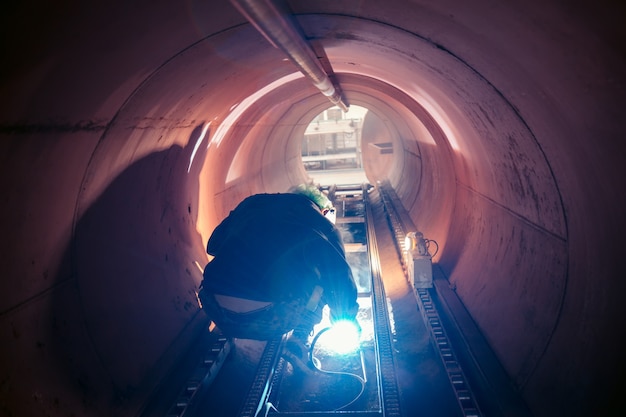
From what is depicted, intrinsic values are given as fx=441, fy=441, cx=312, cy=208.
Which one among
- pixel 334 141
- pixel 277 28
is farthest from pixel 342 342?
pixel 334 141

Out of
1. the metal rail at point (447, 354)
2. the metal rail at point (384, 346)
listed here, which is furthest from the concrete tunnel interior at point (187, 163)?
the metal rail at point (384, 346)

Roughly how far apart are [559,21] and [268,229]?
2552mm

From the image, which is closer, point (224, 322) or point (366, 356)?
point (224, 322)

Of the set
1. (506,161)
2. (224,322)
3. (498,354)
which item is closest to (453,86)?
(506,161)

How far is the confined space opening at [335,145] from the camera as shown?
86.3 ft

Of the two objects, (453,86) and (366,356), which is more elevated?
(453,86)

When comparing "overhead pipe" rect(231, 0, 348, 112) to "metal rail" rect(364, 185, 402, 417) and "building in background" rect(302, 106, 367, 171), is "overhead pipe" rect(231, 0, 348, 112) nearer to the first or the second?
"metal rail" rect(364, 185, 402, 417)

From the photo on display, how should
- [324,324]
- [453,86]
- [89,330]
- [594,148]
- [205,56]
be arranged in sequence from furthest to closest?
1. [324,324]
2. [453,86]
3. [205,56]
4. [89,330]
5. [594,148]

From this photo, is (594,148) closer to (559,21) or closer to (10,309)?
(559,21)

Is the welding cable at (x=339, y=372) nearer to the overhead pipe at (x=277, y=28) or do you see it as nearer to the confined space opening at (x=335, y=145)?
the overhead pipe at (x=277, y=28)

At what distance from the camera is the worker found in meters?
3.77

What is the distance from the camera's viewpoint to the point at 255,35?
409 cm

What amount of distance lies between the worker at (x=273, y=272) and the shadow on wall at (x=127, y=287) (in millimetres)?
976

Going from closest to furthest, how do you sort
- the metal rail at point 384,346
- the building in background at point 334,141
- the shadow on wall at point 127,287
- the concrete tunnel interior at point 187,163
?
the concrete tunnel interior at point 187,163, the shadow on wall at point 127,287, the metal rail at point 384,346, the building in background at point 334,141
